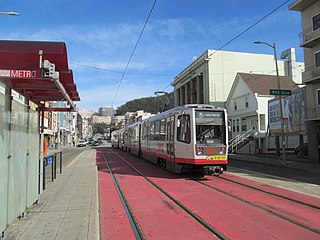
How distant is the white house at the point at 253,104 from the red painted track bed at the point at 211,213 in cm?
2469

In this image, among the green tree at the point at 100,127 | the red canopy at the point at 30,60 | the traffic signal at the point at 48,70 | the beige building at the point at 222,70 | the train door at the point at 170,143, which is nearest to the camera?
the traffic signal at the point at 48,70

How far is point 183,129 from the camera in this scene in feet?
45.1

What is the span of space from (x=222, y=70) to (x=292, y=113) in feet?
61.9

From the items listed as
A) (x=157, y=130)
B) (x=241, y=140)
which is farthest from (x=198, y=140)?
(x=241, y=140)

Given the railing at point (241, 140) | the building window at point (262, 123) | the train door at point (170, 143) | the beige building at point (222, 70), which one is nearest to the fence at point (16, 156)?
the train door at point (170, 143)

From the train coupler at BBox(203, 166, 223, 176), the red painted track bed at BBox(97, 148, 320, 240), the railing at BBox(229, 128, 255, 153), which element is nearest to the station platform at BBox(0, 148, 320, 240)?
the red painted track bed at BBox(97, 148, 320, 240)

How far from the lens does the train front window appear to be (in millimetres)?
13477

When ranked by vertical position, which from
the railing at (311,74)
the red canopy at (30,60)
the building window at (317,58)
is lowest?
the red canopy at (30,60)

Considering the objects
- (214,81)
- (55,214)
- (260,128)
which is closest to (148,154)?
(55,214)

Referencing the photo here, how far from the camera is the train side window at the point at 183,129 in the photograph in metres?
13.5

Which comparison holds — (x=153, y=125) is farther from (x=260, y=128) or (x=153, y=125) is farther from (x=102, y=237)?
(x=260, y=128)

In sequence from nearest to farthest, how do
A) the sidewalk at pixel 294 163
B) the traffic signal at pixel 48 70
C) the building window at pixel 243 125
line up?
1. the traffic signal at pixel 48 70
2. the sidewalk at pixel 294 163
3. the building window at pixel 243 125

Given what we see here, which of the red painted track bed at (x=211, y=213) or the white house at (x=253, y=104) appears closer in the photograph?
the red painted track bed at (x=211, y=213)

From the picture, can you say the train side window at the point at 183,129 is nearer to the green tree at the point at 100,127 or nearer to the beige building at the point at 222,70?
the beige building at the point at 222,70
